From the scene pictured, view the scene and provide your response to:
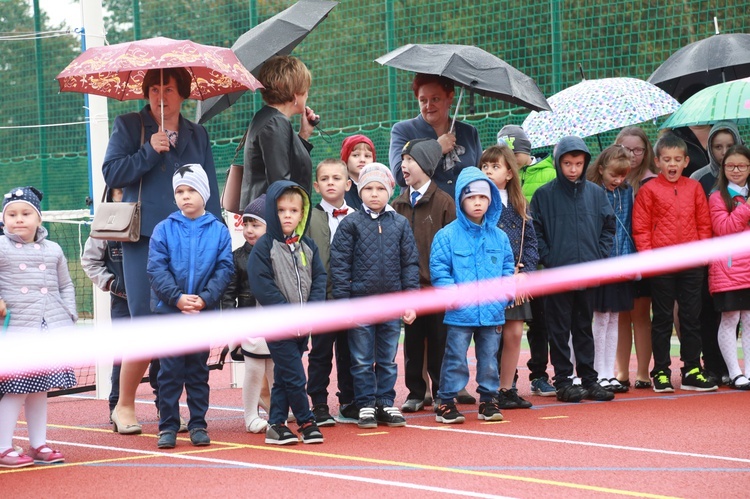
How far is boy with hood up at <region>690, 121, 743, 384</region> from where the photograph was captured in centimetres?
842

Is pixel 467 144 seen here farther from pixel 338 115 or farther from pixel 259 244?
pixel 338 115

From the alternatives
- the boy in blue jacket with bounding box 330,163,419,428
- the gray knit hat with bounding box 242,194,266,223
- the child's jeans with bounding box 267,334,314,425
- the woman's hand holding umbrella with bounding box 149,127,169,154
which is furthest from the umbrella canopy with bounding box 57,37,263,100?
the child's jeans with bounding box 267,334,314,425

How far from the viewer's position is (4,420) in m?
5.85

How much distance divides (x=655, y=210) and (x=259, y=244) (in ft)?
10.5

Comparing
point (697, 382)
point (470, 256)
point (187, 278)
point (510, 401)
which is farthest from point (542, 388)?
point (187, 278)

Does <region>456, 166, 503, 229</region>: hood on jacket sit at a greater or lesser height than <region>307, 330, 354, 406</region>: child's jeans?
greater

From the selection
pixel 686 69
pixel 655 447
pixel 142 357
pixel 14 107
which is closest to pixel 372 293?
pixel 142 357

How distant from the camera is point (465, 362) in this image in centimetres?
702

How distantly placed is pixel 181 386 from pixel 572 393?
2.78 meters

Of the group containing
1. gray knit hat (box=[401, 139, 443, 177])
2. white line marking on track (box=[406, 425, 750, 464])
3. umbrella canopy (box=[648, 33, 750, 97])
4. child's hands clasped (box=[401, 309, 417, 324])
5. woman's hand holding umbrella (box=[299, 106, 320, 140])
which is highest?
umbrella canopy (box=[648, 33, 750, 97])

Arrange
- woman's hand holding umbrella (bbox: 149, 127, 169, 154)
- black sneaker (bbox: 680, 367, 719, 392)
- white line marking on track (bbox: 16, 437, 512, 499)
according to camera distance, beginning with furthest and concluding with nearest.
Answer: black sneaker (bbox: 680, 367, 719, 392), woman's hand holding umbrella (bbox: 149, 127, 169, 154), white line marking on track (bbox: 16, 437, 512, 499)

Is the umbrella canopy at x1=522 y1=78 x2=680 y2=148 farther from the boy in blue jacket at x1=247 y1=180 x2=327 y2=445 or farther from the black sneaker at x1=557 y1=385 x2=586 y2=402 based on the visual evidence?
the boy in blue jacket at x1=247 y1=180 x2=327 y2=445

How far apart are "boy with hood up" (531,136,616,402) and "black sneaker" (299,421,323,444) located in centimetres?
221

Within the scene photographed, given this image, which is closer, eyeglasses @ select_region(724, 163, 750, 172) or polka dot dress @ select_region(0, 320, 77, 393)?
polka dot dress @ select_region(0, 320, 77, 393)
